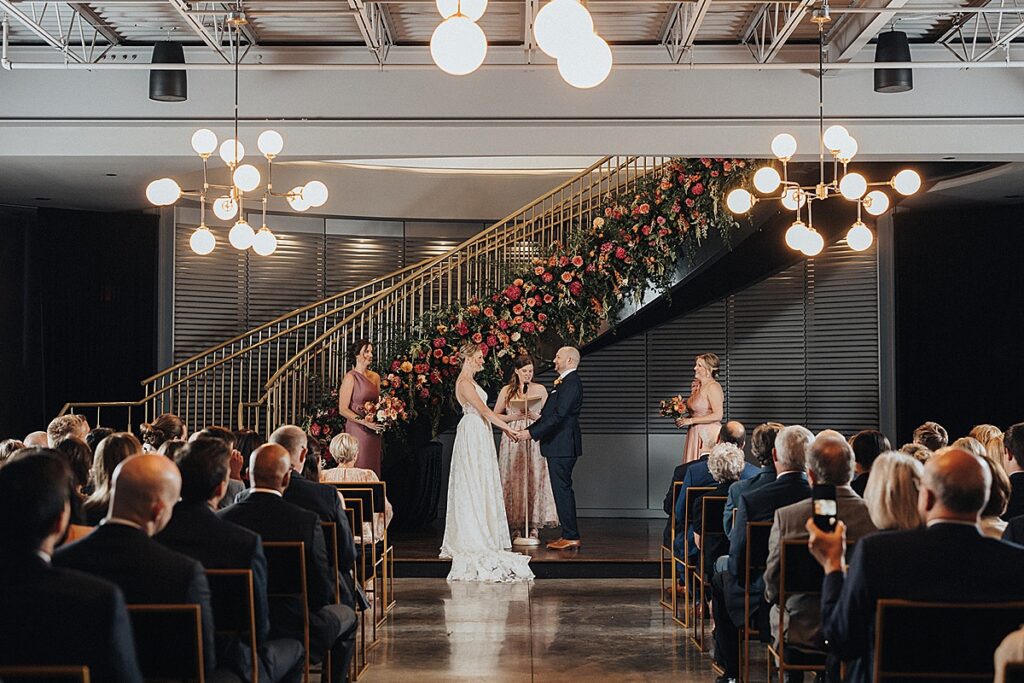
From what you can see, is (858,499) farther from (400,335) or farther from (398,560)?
(400,335)

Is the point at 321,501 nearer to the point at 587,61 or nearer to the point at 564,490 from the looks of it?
the point at 587,61

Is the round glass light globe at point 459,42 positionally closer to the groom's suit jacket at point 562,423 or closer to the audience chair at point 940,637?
the audience chair at point 940,637

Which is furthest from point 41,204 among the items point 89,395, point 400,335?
point 400,335

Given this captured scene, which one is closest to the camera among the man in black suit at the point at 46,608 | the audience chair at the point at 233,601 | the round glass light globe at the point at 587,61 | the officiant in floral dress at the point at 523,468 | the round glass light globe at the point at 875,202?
the man in black suit at the point at 46,608

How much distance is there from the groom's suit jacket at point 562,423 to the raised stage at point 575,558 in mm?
899

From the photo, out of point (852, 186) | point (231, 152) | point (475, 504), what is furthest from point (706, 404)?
point (231, 152)

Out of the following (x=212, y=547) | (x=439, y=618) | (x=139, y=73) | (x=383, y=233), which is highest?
(x=139, y=73)

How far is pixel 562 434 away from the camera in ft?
32.1

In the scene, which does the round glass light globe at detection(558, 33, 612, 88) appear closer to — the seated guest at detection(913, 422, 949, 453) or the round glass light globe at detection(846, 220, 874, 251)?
the seated guest at detection(913, 422, 949, 453)

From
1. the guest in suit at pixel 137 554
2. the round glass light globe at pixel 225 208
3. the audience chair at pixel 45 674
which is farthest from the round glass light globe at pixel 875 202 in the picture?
the audience chair at pixel 45 674

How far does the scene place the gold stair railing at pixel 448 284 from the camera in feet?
36.2

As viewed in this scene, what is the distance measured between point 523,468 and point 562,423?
4.25 ft

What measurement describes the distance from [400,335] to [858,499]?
7.41m

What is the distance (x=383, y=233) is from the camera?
45.0ft
